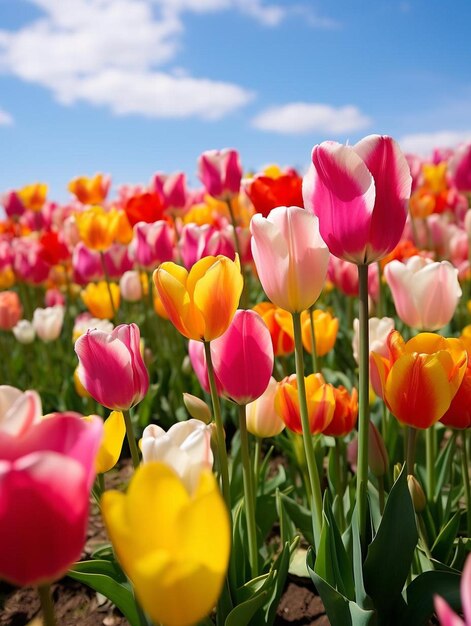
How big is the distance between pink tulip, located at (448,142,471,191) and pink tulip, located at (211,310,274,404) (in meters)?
3.36

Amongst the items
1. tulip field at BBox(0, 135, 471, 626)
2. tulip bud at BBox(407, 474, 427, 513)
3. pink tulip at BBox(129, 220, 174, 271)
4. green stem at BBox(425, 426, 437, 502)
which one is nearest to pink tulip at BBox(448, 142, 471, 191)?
tulip field at BBox(0, 135, 471, 626)

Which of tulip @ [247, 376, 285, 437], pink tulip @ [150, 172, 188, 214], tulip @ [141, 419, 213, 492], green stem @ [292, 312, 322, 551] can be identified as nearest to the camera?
tulip @ [141, 419, 213, 492]

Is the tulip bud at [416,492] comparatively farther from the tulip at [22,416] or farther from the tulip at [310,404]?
the tulip at [22,416]

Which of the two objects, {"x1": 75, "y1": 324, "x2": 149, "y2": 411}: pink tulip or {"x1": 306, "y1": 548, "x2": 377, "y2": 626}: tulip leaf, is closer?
{"x1": 306, "y1": 548, "x2": 377, "y2": 626}: tulip leaf

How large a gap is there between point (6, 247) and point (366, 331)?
4.21 metres

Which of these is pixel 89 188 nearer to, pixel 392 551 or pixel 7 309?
pixel 7 309

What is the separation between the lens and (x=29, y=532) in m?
0.71

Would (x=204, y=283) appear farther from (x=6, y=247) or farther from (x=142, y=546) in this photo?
(x=6, y=247)

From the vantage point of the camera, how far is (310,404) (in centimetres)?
167

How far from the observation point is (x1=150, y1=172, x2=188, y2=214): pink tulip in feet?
12.3

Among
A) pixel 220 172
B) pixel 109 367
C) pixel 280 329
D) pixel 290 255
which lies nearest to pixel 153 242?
pixel 220 172

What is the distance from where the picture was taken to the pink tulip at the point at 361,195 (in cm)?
121

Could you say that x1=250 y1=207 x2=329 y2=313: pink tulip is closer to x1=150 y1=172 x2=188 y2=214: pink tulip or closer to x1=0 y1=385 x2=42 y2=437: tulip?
→ x1=0 y1=385 x2=42 y2=437: tulip

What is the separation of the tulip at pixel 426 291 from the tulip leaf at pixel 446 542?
540 mm
